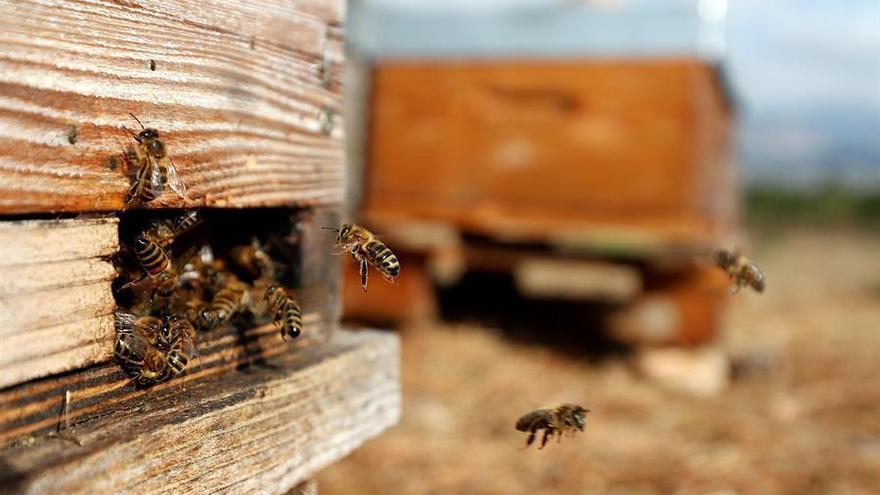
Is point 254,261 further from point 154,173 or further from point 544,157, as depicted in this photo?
point 544,157

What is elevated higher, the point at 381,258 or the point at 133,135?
the point at 133,135

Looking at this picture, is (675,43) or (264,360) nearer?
(264,360)

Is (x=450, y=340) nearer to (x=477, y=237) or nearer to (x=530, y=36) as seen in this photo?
(x=477, y=237)

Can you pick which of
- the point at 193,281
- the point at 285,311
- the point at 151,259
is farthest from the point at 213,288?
the point at 151,259

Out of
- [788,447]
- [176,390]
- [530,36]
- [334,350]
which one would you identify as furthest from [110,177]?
[530,36]

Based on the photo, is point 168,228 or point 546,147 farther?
point 546,147

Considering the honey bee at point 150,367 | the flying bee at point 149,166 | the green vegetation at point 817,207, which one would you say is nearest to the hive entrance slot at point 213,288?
the honey bee at point 150,367
